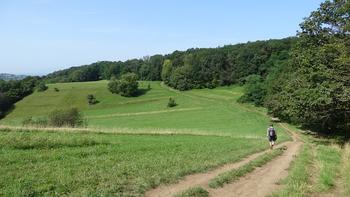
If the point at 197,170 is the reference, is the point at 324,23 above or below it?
above

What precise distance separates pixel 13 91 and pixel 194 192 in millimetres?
123665

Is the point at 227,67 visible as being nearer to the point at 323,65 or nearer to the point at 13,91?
the point at 13,91

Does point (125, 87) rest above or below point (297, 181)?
below

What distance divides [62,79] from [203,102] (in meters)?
104

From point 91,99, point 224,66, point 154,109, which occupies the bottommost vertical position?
point 154,109

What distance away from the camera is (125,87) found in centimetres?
12288

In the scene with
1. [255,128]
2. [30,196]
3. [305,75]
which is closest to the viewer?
[30,196]

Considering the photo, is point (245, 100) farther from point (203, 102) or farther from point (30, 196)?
point (30, 196)

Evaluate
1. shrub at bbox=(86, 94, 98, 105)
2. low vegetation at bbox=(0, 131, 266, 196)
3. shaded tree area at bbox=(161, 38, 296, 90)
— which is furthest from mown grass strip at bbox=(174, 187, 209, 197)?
shaded tree area at bbox=(161, 38, 296, 90)

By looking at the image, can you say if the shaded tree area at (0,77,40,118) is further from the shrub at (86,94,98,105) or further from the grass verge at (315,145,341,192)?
the grass verge at (315,145,341,192)

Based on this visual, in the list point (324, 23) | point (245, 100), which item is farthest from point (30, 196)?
point (245, 100)

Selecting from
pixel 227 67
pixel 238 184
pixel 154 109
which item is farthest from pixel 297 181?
pixel 227 67

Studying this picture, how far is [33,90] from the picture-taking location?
13288 cm

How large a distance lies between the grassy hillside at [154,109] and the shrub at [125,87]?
2465 millimetres
